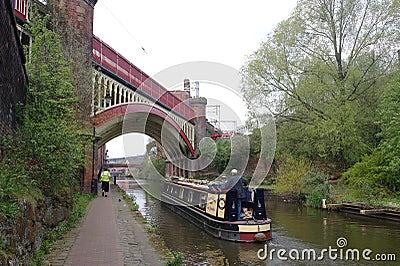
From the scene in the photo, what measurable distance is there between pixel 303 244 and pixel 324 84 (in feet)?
44.1

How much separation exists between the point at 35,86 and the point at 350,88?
18.6 meters

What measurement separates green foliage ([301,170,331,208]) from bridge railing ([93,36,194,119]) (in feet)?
31.6

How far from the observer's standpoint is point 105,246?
7.30m

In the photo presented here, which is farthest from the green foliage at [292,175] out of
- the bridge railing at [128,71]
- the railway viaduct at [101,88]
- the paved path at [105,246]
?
the paved path at [105,246]

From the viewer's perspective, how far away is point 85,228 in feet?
30.4

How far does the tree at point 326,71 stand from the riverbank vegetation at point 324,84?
0.05 m

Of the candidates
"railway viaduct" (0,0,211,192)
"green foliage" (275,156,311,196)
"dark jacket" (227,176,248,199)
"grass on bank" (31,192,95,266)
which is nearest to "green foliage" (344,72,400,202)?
"green foliage" (275,156,311,196)

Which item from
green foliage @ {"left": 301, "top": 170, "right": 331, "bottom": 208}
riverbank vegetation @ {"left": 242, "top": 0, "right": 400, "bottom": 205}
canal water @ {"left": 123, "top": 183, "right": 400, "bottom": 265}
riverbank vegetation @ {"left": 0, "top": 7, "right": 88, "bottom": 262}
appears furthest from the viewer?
riverbank vegetation @ {"left": 242, "top": 0, "right": 400, "bottom": 205}

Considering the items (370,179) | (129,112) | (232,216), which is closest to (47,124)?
(232,216)

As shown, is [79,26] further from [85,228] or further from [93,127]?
[85,228]

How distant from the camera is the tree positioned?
72.6 ft

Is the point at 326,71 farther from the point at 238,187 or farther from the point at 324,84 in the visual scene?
the point at 238,187

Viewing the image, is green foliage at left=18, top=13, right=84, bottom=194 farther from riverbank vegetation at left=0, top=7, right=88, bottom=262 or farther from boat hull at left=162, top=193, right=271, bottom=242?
boat hull at left=162, top=193, right=271, bottom=242

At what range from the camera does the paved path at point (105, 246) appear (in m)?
6.18
